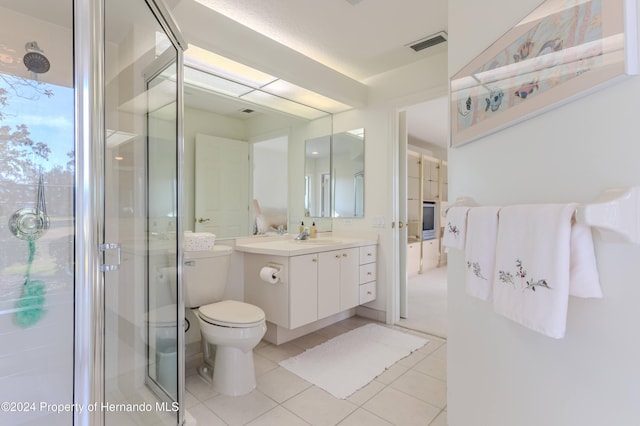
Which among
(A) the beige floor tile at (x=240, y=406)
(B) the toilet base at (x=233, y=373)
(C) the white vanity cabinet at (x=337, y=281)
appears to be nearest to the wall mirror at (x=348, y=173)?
(C) the white vanity cabinet at (x=337, y=281)

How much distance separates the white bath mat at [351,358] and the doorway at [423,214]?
434 millimetres

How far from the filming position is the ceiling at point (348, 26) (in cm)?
204

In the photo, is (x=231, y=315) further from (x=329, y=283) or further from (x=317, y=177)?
(x=317, y=177)

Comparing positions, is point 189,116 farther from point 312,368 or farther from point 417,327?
point 417,327

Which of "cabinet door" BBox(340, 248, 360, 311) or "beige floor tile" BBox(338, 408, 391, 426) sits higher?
"cabinet door" BBox(340, 248, 360, 311)

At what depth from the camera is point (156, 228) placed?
181 centimetres

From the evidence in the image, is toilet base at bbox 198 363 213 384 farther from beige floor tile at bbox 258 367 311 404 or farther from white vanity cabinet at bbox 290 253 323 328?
white vanity cabinet at bbox 290 253 323 328

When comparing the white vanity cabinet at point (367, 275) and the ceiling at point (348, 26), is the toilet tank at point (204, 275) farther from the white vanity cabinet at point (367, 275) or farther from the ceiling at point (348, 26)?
the ceiling at point (348, 26)

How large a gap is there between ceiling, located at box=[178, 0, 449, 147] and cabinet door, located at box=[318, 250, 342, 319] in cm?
180

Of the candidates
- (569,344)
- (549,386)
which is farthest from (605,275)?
(549,386)

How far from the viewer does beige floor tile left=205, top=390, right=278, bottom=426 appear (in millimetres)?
1636

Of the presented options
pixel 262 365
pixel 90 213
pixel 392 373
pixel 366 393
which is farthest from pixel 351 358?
pixel 90 213

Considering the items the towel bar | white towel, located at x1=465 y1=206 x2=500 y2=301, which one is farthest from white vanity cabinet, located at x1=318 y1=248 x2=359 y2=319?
the towel bar

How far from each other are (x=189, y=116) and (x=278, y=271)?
148cm
